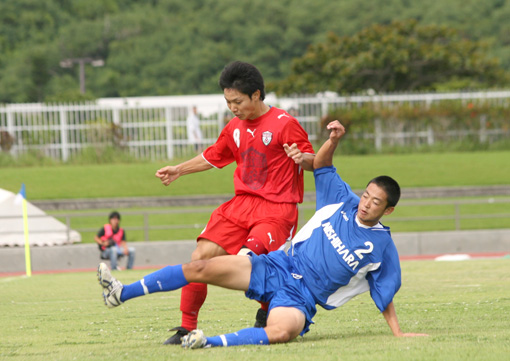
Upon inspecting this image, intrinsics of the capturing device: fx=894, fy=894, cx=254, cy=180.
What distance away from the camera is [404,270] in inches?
559

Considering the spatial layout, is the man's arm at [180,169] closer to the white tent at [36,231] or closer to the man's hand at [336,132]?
the man's hand at [336,132]

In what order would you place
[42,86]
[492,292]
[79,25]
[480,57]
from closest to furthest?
[492,292]
[480,57]
[42,86]
[79,25]

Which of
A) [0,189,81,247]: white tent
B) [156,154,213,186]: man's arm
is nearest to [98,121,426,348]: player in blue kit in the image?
[156,154,213,186]: man's arm

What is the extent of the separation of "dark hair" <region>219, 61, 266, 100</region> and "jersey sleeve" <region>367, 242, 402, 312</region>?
1.57 m

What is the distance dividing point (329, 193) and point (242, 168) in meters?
0.80

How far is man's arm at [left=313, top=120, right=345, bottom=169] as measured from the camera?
20.4 feet

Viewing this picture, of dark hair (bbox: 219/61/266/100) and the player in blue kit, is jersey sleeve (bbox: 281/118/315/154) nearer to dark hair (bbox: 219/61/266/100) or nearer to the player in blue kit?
the player in blue kit

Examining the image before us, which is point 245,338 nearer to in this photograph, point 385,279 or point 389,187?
point 385,279

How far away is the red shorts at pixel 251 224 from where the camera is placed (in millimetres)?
6680

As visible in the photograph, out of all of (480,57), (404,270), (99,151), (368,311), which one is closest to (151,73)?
(480,57)

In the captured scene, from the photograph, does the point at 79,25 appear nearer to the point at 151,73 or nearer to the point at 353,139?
the point at 151,73

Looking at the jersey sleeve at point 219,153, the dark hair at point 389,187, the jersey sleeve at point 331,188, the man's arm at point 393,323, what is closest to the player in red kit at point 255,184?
the jersey sleeve at point 331,188

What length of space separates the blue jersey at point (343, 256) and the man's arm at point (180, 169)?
1.21 metres

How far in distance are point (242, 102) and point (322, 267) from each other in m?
1.41
